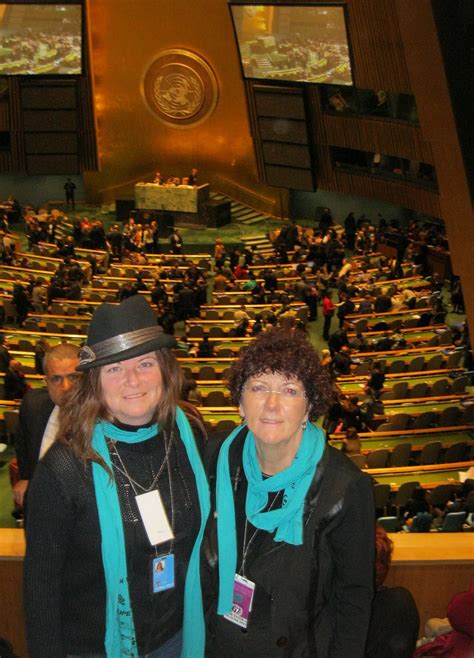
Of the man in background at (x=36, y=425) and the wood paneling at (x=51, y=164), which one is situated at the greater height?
the wood paneling at (x=51, y=164)

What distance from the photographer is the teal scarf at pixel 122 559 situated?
2.33 m

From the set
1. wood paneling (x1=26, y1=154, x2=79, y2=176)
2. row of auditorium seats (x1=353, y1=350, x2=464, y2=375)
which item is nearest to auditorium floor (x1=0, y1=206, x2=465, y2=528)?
wood paneling (x1=26, y1=154, x2=79, y2=176)

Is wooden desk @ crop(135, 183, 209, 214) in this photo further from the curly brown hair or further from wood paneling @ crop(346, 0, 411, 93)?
the curly brown hair

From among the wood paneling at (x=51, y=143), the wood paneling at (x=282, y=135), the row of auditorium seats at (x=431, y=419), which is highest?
the wood paneling at (x=51, y=143)

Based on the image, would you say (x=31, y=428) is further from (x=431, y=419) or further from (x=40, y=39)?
(x=40, y=39)

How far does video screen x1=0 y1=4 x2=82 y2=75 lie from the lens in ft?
69.4

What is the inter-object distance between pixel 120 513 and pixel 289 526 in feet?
1.62

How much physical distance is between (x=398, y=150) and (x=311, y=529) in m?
19.4

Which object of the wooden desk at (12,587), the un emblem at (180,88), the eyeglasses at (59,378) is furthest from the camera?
the un emblem at (180,88)

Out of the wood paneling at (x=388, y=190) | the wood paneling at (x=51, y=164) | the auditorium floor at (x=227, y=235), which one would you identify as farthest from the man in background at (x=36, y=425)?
the wood paneling at (x=51, y=164)

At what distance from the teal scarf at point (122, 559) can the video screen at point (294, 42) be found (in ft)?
59.2

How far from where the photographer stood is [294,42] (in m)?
20.3

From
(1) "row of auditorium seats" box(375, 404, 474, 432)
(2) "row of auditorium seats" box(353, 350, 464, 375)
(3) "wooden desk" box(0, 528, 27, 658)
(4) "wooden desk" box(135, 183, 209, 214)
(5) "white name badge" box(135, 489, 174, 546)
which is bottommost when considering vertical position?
(3) "wooden desk" box(0, 528, 27, 658)

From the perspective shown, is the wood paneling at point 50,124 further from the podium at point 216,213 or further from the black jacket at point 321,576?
the black jacket at point 321,576
